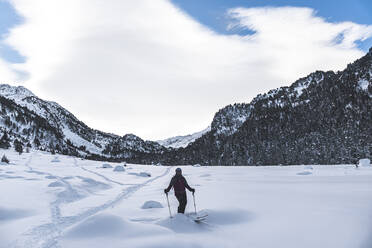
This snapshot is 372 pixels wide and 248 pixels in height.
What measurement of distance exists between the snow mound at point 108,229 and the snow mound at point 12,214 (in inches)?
153

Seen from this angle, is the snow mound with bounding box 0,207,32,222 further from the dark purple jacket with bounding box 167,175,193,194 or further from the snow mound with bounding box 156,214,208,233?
the dark purple jacket with bounding box 167,175,193,194

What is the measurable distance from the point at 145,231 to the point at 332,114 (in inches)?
6631

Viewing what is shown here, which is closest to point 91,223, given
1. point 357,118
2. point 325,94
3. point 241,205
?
point 241,205

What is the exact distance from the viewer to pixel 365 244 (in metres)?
7.01

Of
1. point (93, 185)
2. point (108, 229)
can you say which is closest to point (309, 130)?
point (93, 185)

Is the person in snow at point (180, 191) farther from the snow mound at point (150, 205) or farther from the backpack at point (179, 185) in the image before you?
the snow mound at point (150, 205)

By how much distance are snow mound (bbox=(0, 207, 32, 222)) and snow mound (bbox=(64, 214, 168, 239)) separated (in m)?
3.88

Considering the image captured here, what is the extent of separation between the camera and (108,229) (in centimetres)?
845

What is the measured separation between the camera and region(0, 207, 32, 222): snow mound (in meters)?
10.8

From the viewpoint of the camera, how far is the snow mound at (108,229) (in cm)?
812

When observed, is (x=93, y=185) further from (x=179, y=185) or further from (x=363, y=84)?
(x=363, y=84)

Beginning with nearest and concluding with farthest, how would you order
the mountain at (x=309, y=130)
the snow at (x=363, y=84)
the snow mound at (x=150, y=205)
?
the snow mound at (x=150, y=205) → the mountain at (x=309, y=130) → the snow at (x=363, y=84)

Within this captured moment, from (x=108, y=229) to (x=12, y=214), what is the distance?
5.17 meters

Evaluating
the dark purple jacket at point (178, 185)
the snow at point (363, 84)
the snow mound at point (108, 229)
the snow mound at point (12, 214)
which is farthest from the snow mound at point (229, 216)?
the snow at point (363, 84)
